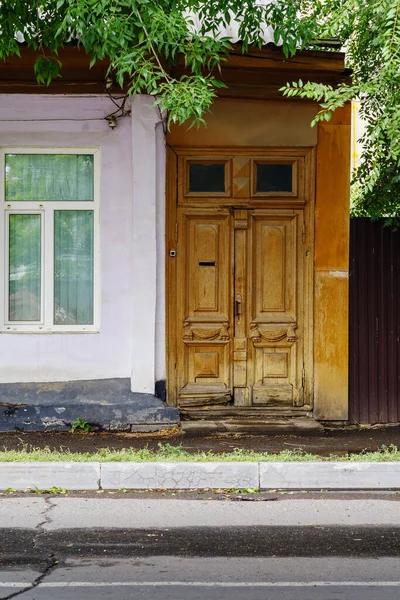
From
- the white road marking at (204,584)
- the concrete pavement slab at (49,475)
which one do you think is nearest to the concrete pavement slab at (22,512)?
the concrete pavement slab at (49,475)

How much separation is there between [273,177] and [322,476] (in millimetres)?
3897

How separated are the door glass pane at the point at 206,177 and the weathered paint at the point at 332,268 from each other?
1.10 metres

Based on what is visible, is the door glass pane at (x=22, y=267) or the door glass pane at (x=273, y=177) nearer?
the door glass pane at (x=22, y=267)

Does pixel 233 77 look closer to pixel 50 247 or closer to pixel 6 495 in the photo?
pixel 50 247

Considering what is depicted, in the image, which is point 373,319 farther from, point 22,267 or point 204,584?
point 204,584

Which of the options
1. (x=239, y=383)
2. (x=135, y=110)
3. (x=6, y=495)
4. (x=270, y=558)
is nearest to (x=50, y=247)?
(x=135, y=110)

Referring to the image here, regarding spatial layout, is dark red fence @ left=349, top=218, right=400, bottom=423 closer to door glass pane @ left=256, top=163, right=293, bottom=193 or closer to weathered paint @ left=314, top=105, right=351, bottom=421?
weathered paint @ left=314, top=105, right=351, bottom=421

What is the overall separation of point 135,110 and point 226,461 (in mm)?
4128

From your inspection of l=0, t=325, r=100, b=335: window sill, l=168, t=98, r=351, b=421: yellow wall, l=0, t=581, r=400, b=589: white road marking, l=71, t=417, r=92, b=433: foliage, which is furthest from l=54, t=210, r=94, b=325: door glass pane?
l=0, t=581, r=400, b=589: white road marking

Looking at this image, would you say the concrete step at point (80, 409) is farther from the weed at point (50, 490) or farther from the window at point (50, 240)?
the weed at point (50, 490)

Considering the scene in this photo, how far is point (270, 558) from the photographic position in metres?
5.60

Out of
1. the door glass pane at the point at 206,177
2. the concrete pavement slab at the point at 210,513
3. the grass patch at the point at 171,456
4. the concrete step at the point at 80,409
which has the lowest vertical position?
the concrete pavement slab at the point at 210,513

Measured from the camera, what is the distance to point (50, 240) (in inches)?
400

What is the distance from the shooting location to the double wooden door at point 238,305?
10289mm
